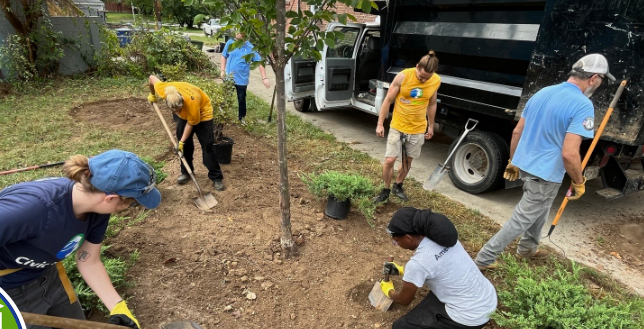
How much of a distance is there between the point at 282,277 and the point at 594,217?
3568 mm

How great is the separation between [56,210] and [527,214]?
2.96 metres

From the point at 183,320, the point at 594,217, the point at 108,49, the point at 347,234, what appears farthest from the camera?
the point at 108,49

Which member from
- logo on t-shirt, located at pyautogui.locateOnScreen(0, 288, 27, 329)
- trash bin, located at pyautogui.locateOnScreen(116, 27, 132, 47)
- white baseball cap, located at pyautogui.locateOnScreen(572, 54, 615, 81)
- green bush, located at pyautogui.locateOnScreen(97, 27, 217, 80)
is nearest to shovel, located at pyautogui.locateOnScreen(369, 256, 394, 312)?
white baseball cap, located at pyautogui.locateOnScreen(572, 54, 615, 81)

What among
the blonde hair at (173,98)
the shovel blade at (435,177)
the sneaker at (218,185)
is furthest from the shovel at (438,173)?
the blonde hair at (173,98)

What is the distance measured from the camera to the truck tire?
4.08 meters

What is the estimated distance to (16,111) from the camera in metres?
6.94

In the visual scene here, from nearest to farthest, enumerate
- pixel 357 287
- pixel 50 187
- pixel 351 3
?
pixel 50 187 → pixel 351 3 → pixel 357 287

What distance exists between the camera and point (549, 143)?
2613 mm

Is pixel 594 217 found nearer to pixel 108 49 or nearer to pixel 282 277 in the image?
pixel 282 277

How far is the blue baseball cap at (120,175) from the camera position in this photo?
1439mm

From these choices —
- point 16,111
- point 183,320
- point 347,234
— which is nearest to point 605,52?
point 347,234

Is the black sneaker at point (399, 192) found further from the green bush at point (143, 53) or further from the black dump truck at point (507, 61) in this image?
the green bush at point (143, 53)

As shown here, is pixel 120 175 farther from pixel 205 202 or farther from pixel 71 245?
pixel 205 202

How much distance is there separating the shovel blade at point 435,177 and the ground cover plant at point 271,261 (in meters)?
0.10
